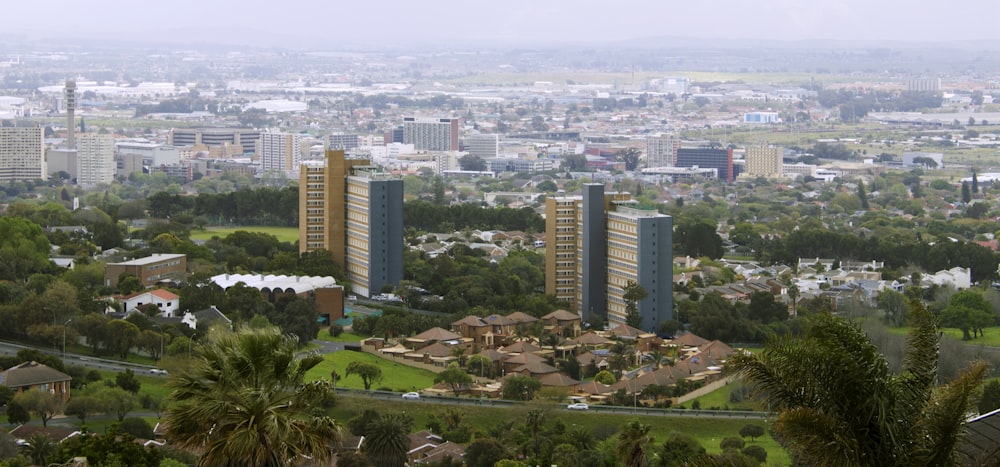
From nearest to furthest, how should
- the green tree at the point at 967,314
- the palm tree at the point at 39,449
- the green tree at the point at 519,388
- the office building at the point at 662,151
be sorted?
the palm tree at the point at 39,449
the green tree at the point at 519,388
the green tree at the point at 967,314
the office building at the point at 662,151

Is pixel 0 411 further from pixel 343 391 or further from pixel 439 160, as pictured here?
pixel 439 160

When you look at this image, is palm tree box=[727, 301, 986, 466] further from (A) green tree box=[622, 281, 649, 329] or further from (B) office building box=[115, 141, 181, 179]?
(B) office building box=[115, 141, 181, 179]

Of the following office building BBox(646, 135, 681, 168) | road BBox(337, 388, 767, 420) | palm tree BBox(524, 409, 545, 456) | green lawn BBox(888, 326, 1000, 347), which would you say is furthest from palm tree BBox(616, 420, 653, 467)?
office building BBox(646, 135, 681, 168)

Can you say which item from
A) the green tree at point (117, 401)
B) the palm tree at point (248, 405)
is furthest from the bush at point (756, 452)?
the palm tree at point (248, 405)

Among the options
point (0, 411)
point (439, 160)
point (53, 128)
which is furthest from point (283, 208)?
point (53, 128)

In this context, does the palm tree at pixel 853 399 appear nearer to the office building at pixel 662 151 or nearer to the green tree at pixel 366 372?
the green tree at pixel 366 372

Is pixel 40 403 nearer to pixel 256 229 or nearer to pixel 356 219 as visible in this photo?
pixel 356 219
